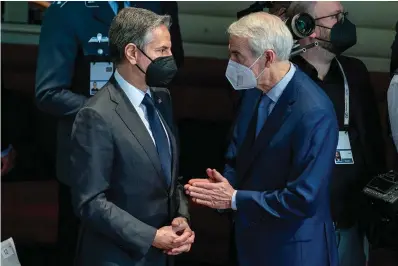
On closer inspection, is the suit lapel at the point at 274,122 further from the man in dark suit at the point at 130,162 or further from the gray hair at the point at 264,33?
the man in dark suit at the point at 130,162

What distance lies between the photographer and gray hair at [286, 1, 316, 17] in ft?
8.39

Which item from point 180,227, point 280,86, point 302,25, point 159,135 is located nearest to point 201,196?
point 180,227

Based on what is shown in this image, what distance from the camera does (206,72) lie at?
12.3 ft

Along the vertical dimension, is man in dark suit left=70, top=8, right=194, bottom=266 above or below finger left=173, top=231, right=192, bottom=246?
above

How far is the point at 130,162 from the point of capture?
190cm

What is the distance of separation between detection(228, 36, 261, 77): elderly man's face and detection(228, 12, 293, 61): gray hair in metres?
0.02

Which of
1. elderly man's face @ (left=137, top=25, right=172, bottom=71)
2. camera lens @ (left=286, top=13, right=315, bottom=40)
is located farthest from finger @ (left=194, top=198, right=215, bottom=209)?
camera lens @ (left=286, top=13, right=315, bottom=40)

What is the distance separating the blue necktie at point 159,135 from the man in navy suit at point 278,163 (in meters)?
0.14

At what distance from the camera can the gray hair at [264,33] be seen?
198 cm

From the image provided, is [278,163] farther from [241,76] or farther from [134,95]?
[134,95]

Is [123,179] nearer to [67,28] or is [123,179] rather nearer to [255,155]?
[255,155]

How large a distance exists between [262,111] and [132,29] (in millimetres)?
539

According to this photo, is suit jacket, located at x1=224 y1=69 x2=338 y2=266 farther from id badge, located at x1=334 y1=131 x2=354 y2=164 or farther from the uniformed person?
the uniformed person

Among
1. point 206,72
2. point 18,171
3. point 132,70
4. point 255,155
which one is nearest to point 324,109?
point 255,155
